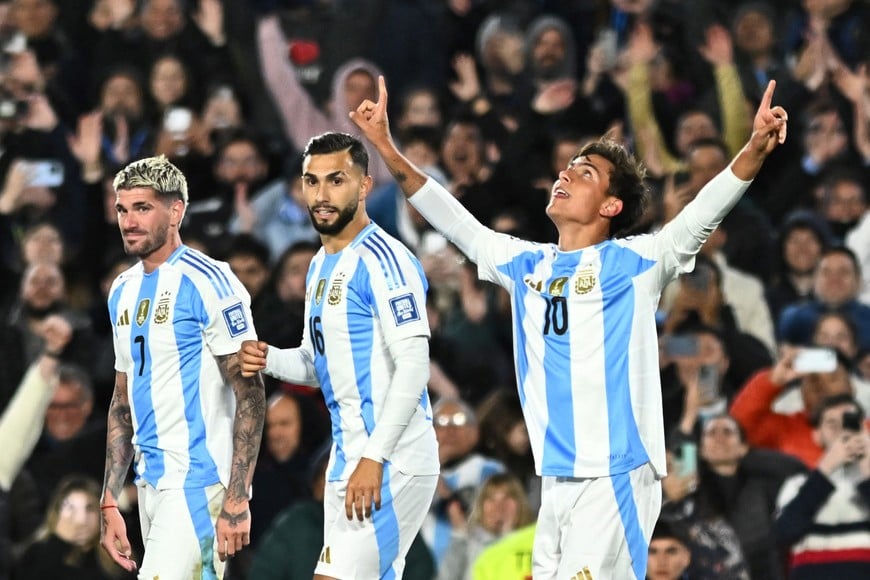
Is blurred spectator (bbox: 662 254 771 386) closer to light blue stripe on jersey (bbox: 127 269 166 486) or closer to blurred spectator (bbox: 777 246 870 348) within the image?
blurred spectator (bbox: 777 246 870 348)

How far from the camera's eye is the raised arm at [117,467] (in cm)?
671

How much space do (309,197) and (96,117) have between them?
5591mm

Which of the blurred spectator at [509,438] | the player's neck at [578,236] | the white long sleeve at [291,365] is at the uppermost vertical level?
the player's neck at [578,236]

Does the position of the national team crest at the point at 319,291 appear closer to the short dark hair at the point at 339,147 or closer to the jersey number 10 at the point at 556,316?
the short dark hair at the point at 339,147

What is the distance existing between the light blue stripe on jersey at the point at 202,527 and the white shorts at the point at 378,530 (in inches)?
17.1

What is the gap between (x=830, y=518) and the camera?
9180 millimetres

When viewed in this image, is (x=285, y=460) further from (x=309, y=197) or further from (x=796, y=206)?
(x=796, y=206)

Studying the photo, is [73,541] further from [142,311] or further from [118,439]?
[142,311]

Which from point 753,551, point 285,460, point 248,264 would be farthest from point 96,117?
point 753,551

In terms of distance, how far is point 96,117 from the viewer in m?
11.7

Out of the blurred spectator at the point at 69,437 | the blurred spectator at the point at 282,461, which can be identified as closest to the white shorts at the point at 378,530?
the blurred spectator at the point at 282,461

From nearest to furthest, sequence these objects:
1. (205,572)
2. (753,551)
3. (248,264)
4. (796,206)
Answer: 1. (205,572)
2. (753,551)
3. (248,264)
4. (796,206)

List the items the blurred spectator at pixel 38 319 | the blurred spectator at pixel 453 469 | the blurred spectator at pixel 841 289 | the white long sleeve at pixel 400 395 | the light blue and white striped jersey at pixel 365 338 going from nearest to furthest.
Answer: the white long sleeve at pixel 400 395 < the light blue and white striped jersey at pixel 365 338 < the blurred spectator at pixel 453 469 < the blurred spectator at pixel 38 319 < the blurred spectator at pixel 841 289

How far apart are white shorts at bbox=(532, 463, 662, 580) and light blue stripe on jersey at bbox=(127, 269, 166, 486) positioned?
1404mm
